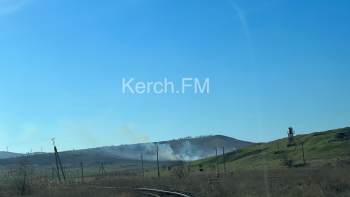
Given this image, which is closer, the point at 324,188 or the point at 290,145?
the point at 324,188

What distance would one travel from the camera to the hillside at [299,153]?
74144mm

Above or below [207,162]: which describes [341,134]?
above

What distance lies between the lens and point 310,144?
9431cm

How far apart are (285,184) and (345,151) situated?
57479 mm

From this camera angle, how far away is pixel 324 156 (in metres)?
74.5

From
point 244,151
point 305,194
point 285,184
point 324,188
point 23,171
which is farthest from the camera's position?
point 244,151

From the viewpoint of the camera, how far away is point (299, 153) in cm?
8500

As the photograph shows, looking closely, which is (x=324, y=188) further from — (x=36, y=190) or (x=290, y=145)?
(x=290, y=145)

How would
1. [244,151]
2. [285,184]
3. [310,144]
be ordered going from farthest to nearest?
[244,151], [310,144], [285,184]

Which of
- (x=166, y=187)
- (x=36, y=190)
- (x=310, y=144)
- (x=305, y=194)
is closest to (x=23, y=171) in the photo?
(x=36, y=190)

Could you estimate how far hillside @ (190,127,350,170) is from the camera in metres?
74.1

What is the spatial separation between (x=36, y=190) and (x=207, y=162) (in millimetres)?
81937

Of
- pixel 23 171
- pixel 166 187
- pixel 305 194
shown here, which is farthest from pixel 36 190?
pixel 305 194

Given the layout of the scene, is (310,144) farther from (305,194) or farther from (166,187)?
(305,194)
